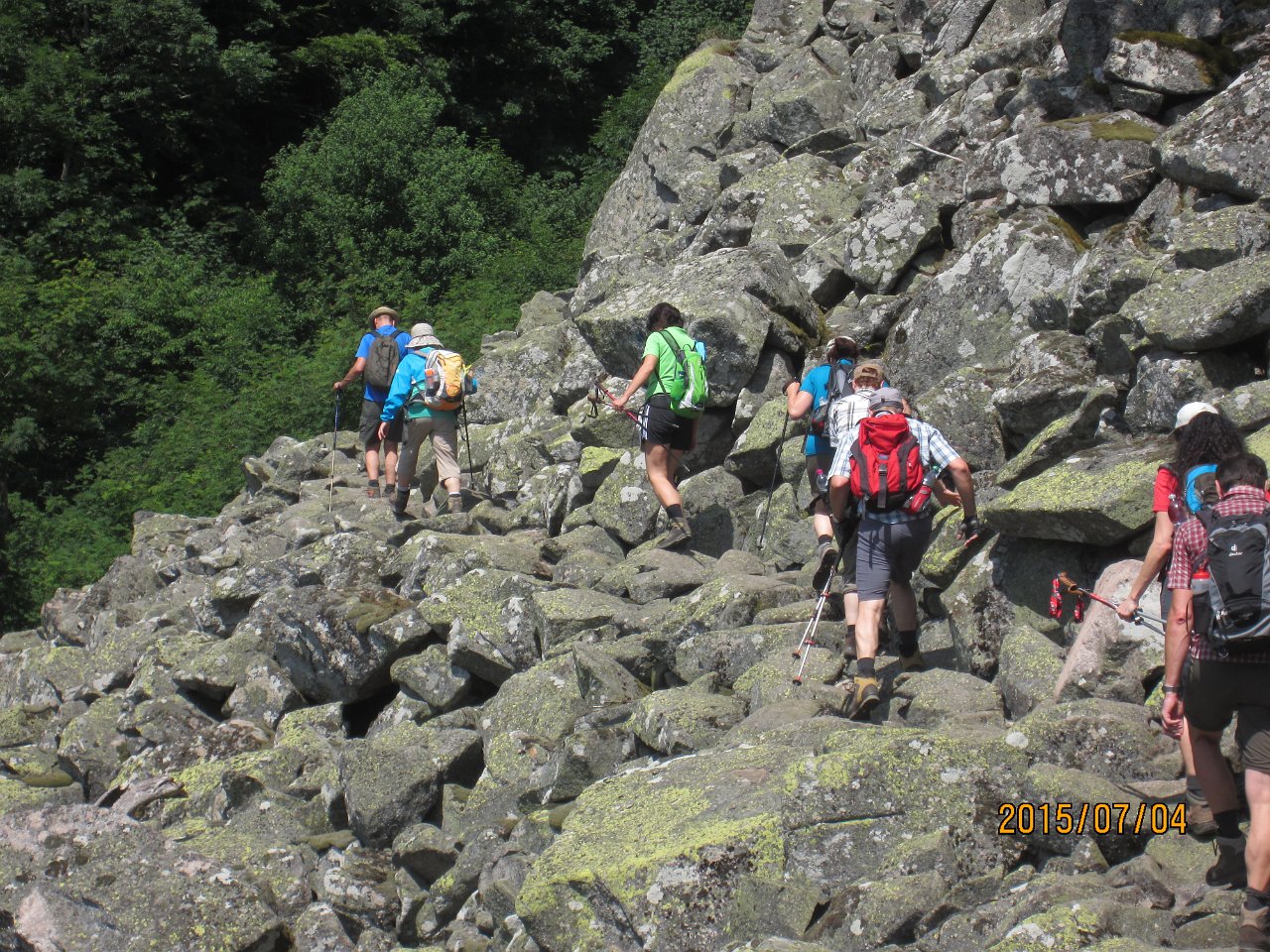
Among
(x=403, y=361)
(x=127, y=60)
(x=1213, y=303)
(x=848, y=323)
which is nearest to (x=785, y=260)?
(x=848, y=323)

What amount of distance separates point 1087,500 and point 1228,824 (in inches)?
99.9

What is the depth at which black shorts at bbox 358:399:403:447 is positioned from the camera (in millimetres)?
13375

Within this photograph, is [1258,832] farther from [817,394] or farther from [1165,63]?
[1165,63]

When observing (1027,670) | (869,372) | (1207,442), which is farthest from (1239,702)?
(869,372)

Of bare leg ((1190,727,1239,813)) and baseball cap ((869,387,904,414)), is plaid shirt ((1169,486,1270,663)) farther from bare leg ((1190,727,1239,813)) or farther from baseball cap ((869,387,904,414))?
baseball cap ((869,387,904,414))

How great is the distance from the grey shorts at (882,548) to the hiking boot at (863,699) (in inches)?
24.1

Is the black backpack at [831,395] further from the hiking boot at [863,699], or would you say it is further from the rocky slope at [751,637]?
the hiking boot at [863,699]

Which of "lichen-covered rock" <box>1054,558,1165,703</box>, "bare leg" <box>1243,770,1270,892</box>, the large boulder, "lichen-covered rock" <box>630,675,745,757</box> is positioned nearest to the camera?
"bare leg" <box>1243,770,1270,892</box>

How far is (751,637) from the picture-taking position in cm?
843

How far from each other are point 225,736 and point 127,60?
24.7 metres

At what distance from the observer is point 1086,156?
1101 centimetres

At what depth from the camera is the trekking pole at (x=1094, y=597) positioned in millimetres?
6562

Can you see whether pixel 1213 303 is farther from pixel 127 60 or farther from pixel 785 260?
pixel 127 60

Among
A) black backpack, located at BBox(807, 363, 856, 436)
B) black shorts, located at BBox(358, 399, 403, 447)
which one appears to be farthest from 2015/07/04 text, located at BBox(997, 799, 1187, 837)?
black shorts, located at BBox(358, 399, 403, 447)
